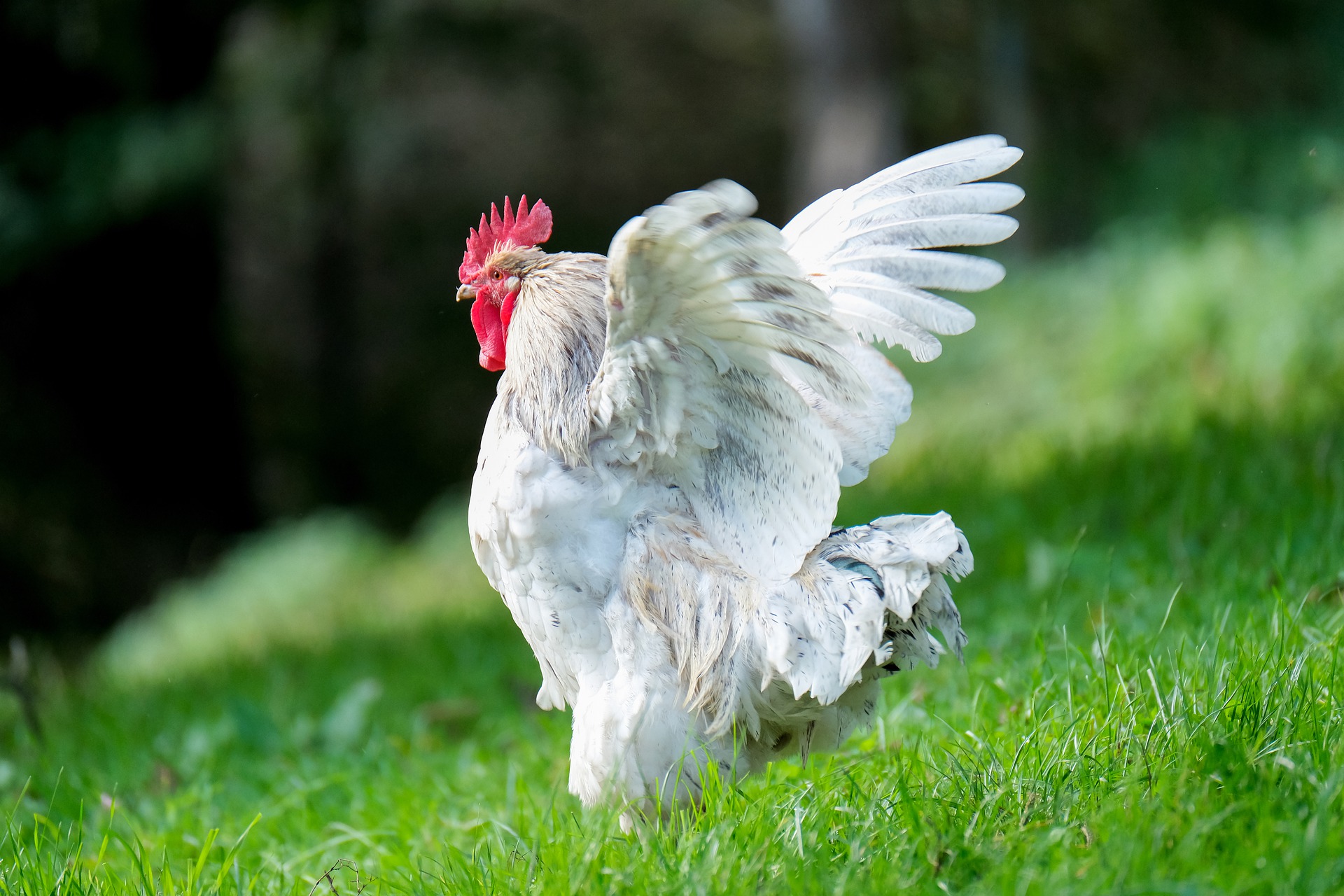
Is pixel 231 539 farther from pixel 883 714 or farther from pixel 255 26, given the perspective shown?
pixel 883 714

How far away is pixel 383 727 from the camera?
4215 millimetres

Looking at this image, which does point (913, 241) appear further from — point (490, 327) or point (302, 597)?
point (302, 597)

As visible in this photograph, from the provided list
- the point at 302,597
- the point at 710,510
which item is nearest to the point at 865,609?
the point at 710,510

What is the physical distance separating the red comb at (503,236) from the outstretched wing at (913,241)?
64cm

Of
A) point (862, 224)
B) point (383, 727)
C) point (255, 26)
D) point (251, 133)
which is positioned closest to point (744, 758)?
point (862, 224)

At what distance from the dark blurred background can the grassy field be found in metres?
2.04

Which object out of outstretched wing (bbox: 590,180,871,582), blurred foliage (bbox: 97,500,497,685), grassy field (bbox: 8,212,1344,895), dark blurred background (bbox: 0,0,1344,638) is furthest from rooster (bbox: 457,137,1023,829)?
blurred foliage (bbox: 97,500,497,685)

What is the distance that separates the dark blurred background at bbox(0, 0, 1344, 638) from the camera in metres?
8.49

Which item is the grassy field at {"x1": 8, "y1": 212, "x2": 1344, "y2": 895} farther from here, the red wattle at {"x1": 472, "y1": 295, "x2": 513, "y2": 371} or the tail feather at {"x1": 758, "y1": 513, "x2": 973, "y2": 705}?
the red wattle at {"x1": 472, "y1": 295, "x2": 513, "y2": 371}

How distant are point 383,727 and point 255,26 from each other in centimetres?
917

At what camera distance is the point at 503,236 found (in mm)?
2904

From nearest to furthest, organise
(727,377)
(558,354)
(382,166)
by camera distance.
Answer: (727,377)
(558,354)
(382,166)

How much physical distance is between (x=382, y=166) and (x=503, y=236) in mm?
13535

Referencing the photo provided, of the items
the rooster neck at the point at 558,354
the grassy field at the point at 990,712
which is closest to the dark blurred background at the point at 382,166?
the grassy field at the point at 990,712
